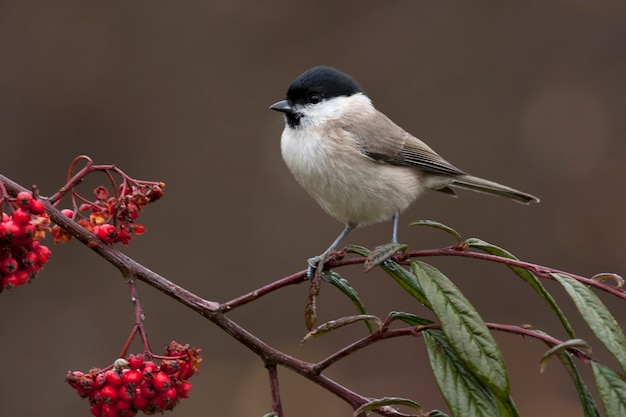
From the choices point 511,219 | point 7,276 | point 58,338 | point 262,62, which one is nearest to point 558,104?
point 511,219

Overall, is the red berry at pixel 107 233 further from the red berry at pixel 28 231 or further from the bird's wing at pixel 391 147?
the bird's wing at pixel 391 147

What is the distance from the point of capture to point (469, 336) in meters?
1.44

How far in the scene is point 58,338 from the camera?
4.63 m

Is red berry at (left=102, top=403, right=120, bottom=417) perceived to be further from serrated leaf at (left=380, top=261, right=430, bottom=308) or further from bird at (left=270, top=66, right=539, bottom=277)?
bird at (left=270, top=66, right=539, bottom=277)

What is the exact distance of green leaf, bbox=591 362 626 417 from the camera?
136 cm

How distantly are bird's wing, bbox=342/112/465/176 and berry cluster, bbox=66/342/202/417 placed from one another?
1.42m

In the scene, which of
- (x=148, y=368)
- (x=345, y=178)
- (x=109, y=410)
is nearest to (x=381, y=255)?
(x=148, y=368)

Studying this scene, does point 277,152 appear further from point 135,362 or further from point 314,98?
point 135,362

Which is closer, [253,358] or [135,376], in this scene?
[135,376]

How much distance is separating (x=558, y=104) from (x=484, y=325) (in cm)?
397

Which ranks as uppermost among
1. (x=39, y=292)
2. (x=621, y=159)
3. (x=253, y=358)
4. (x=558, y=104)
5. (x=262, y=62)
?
(x=262, y=62)

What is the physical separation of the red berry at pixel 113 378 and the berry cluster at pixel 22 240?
259 millimetres

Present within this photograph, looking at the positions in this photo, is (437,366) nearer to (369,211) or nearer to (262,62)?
(369,211)

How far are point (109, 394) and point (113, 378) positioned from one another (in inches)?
1.4
